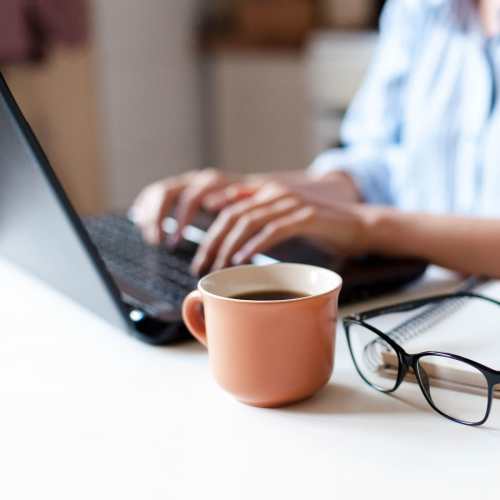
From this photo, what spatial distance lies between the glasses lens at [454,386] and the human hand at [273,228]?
274mm

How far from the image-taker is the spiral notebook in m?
0.57

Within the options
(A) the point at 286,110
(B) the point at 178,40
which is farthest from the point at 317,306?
(B) the point at 178,40

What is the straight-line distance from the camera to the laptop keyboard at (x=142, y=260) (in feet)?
2.55

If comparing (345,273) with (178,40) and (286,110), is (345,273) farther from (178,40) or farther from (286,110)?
(178,40)

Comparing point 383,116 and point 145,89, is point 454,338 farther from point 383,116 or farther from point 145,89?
point 145,89

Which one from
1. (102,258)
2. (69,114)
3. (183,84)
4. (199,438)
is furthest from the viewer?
(183,84)

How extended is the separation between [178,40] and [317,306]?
262cm

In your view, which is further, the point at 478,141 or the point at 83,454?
the point at 478,141

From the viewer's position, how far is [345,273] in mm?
810

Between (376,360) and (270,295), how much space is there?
93mm

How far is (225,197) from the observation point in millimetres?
976

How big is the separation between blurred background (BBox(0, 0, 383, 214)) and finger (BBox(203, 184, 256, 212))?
1.53 meters

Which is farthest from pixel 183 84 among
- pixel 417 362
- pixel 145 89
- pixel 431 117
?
pixel 417 362

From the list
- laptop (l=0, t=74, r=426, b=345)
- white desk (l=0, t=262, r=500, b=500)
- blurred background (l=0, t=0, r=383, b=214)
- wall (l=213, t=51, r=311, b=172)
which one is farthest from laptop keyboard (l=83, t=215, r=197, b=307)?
wall (l=213, t=51, r=311, b=172)
